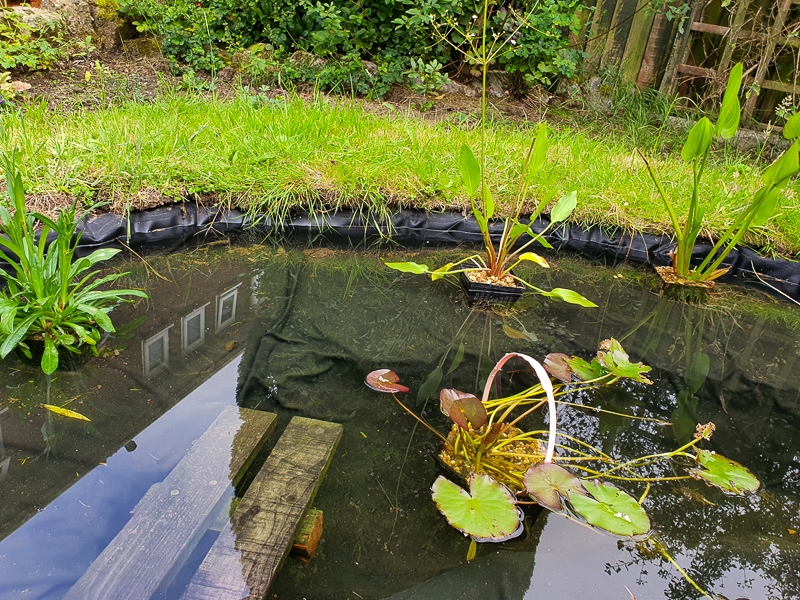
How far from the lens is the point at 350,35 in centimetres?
438

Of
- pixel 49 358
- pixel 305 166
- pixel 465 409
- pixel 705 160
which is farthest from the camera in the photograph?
pixel 305 166

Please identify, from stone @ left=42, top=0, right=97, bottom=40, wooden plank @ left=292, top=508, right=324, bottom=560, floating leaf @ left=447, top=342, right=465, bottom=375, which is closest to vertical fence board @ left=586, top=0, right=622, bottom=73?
floating leaf @ left=447, top=342, right=465, bottom=375

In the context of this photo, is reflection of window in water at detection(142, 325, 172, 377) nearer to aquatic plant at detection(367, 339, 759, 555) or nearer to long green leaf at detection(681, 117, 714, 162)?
aquatic plant at detection(367, 339, 759, 555)

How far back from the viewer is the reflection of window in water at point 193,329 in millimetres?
1832

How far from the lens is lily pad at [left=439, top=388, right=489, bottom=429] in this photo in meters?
1.27

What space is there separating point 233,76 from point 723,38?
13.5ft

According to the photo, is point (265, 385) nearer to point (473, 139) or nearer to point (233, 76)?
point (473, 139)

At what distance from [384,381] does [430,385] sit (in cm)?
18

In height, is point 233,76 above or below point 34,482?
above

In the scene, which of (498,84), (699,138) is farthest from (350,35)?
(699,138)

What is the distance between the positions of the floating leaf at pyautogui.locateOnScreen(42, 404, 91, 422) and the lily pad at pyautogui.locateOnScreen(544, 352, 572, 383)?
4.35ft

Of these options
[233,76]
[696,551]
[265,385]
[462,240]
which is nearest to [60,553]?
[265,385]

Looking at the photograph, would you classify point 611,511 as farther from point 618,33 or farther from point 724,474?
point 618,33

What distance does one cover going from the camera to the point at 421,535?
1220 millimetres
